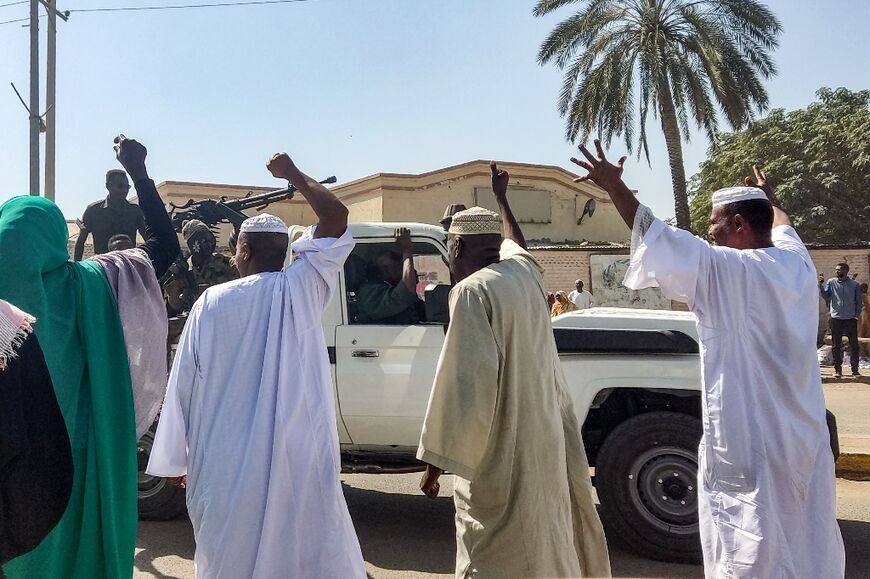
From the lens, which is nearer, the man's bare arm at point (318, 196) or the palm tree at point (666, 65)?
the man's bare arm at point (318, 196)

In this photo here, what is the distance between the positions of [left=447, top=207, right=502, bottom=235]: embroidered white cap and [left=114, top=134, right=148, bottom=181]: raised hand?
4.26 feet

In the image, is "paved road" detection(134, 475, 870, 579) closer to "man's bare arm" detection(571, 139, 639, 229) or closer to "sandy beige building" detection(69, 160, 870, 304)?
"man's bare arm" detection(571, 139, 639, 229)

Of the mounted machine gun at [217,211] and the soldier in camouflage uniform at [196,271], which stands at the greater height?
the mounted machine gun at [217,211]

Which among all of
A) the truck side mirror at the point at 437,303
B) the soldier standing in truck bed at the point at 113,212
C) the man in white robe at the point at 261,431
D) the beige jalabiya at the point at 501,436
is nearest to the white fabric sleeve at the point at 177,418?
the man in white robe at the point at 261,431

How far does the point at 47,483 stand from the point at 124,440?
2.94 ft

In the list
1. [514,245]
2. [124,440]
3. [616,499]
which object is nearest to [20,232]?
[124,440]

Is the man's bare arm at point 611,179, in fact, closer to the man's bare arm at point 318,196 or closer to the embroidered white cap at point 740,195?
the embroidered white cap at point 740,195

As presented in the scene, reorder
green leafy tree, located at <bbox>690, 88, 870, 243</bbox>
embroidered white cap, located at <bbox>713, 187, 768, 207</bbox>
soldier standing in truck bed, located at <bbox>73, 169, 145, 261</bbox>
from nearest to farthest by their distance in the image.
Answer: embroidered white cap, located at <bbox>713, 187, 768, 207</bbox>, soldier standing in truck bed, located at <bbox>73, 169, 145, 261</bbox>, green leafy tree, located at <bbox>690, 88, 870, 243</bbox>

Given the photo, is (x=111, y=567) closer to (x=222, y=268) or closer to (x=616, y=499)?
(x=616, y=499)

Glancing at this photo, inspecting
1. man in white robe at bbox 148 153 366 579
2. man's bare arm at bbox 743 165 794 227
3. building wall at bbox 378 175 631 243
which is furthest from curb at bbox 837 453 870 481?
building wall at bbox 378 175 631 243

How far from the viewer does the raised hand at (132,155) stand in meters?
3.08

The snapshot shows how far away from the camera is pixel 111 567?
8.37 ft

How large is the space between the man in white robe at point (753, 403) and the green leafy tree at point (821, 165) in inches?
906

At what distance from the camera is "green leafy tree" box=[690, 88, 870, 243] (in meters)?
25.3
